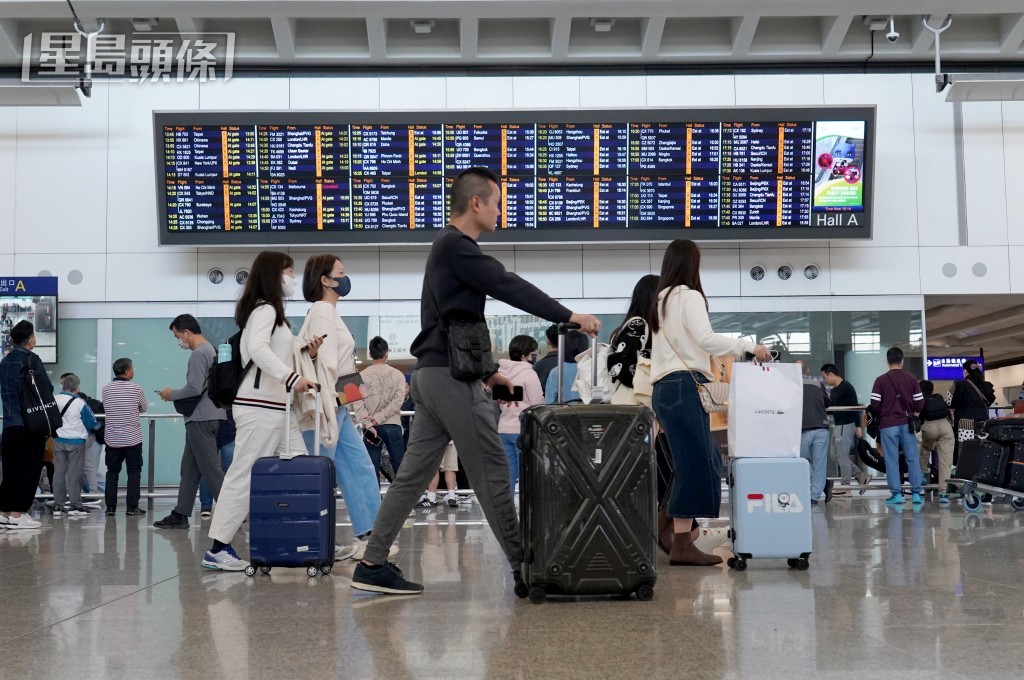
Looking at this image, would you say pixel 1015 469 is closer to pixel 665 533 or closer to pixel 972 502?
pixel 972 502

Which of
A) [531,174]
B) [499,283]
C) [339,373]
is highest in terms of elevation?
[531,174]

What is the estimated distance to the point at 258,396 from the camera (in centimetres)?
506

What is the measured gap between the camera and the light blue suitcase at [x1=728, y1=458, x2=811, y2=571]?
15.9ft

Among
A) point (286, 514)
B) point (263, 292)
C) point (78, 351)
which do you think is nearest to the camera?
point (286, 514)

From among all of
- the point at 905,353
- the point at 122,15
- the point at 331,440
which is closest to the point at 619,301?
the point at 905,353

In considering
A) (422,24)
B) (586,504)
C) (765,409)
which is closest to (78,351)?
(422,24)

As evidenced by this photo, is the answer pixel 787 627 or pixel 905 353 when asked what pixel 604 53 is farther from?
pixel 787 627

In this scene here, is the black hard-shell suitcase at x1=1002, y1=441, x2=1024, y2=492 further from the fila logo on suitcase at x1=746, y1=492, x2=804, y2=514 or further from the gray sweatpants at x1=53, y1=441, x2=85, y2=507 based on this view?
the gray sweatpants at x1=53, y1=441, x2=85, y2=507

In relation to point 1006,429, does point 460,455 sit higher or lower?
higher

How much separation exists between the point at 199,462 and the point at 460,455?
4.22 m

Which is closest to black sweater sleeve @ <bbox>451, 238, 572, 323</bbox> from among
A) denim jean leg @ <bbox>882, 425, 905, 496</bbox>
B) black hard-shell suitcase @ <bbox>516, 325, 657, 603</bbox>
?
black hard-shell suitcase @ <bbox>516, 325, 657, 603</bbox>

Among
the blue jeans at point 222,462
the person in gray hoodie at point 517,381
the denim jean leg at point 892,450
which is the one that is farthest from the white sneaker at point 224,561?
the denim jean leg at point 892,450

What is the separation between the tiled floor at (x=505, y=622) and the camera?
271 centimetres

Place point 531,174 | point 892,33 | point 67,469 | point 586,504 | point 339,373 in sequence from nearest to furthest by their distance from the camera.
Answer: point 586,504, point 339,373, point 67,469, point 892,33, point 531,174
